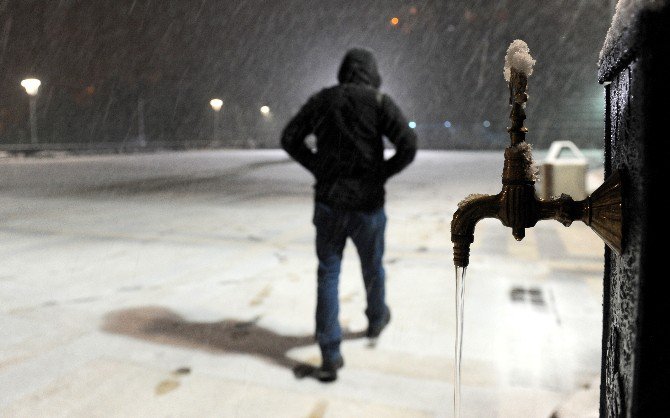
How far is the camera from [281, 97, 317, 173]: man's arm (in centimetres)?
321

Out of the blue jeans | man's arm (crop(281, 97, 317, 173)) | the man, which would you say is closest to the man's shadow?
the blue jeans

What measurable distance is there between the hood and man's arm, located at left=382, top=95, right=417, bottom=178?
15cm

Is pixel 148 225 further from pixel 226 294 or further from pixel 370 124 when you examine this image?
pixel 370 124

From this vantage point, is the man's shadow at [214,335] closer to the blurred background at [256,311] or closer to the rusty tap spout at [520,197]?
the blurred background at [256,311]

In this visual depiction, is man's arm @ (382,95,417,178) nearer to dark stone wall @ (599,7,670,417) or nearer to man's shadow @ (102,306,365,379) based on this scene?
man's shadow @ (102,306,365,379)

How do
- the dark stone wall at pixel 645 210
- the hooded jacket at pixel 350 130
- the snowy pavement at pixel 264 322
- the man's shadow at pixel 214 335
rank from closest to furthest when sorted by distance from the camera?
the dark stone wall at pixel 645 210, the snowy pavement at pixel 264 322, the hooded jacket at pixel 350 130, the man's shadow at pixel 214 335

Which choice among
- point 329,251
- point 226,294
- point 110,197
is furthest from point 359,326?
point 110,197

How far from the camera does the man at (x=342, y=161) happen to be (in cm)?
318

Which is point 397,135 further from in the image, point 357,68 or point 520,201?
point 520,201

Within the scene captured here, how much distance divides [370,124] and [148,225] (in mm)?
5832

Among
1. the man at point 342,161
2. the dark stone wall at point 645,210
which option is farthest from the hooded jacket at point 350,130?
the dark stone wall at point 645,210

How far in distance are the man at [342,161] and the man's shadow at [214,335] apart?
0.41 meters

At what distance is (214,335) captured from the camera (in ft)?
12.7

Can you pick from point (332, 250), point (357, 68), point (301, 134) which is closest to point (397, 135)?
point (357, 68)
